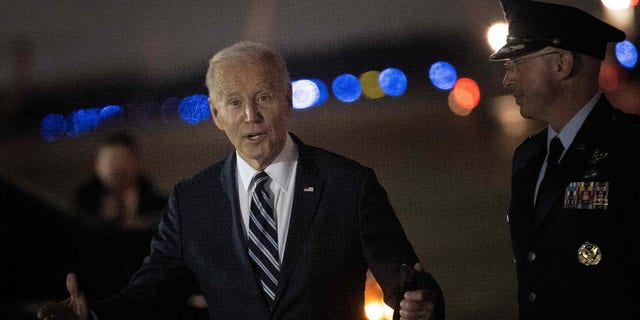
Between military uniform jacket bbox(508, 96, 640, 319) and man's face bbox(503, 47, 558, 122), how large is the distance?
6.7 inches

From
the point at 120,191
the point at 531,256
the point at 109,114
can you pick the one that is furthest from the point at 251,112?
the point at 109,114

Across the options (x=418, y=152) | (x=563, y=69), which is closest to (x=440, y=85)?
(x=418, y=152)

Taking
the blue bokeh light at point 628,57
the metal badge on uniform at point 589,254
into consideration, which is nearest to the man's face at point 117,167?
the metal badge on uniform at point 589,254

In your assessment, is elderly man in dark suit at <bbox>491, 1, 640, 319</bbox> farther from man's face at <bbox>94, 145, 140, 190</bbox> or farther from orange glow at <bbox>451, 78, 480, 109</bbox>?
orange glow at <bbox>451, 78, 480, 109</bbox>

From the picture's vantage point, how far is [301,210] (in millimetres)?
3268

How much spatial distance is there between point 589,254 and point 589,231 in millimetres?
83

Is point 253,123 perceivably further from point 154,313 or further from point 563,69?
point 563,69

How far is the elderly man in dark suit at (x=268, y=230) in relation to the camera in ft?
10.5

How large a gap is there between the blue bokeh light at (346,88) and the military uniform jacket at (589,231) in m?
24.9

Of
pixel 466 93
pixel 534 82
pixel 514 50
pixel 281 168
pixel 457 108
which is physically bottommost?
pixel 281 168

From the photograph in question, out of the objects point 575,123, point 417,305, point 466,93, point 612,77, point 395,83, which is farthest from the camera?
point 466,93

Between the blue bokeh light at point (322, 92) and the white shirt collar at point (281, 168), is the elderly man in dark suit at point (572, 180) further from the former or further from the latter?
the blue bokeh light at point (322, 92)

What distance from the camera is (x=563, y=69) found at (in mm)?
3342

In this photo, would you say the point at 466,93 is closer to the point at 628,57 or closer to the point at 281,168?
the point at 628,57
